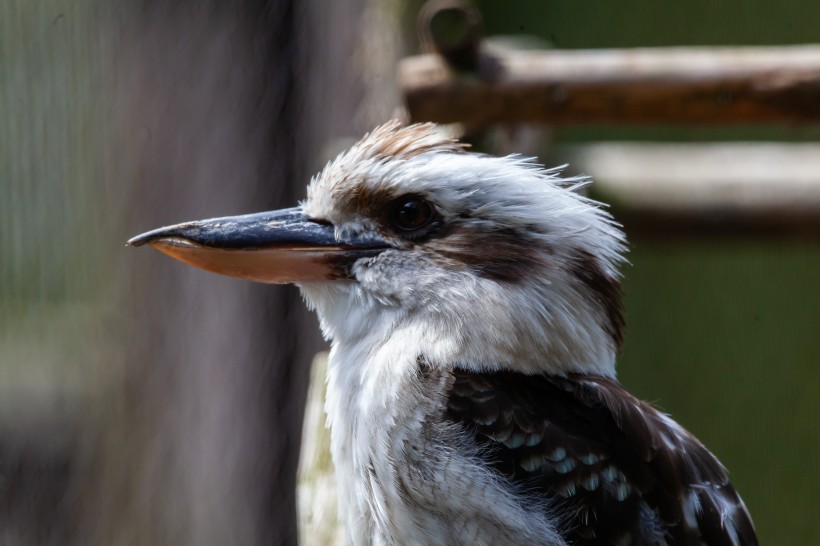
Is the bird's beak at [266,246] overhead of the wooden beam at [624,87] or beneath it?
beneath

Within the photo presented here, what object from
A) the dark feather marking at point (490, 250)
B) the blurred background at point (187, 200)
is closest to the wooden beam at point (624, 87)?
the blurred background at point (187, 200)

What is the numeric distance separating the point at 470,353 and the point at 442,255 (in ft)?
0.46

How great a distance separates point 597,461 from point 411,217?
0.39 metres

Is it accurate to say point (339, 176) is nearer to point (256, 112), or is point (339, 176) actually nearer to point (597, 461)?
point (597, 461)

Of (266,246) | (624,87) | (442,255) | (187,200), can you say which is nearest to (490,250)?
(442,255)

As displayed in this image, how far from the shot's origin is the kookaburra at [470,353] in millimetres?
1117

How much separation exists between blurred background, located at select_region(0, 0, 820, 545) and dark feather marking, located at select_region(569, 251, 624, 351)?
1.05 meters

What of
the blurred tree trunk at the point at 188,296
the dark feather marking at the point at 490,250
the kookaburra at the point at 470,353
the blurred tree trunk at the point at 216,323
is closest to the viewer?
the kookaburra at the point at 470,353

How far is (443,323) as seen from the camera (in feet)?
3.94

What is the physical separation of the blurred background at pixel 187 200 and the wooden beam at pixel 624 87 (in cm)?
13

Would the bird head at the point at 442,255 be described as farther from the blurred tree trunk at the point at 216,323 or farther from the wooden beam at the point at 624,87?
the blurred tree trunk at the point at 216,323

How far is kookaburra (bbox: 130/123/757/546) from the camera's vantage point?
1.12m

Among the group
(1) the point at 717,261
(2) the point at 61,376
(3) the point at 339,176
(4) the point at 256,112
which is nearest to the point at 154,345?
(2) the point at 61,376

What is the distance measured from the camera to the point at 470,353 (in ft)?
3.90
